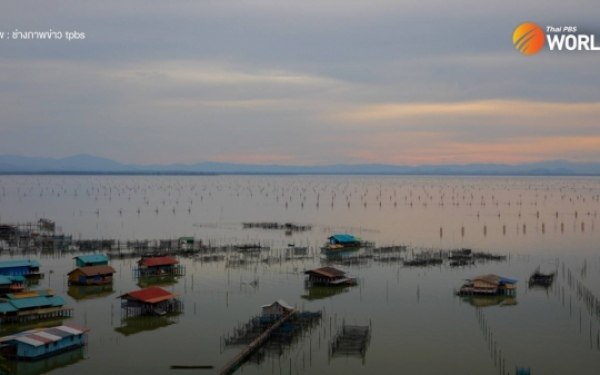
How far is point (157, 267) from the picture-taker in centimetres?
3731

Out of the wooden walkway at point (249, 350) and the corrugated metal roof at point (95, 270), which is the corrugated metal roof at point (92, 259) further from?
the wooden walkway at point (249, 350)

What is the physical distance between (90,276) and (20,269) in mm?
4524

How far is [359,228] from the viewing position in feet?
A: 216

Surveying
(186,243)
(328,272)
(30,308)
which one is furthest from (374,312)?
(186,243)

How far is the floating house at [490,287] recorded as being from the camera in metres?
31.8

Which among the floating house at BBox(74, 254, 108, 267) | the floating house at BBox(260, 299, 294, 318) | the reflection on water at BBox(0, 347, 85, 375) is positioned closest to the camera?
the reflection on water at BBox(0, 347, 85, 375)

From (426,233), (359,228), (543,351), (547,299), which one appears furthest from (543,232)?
(543,351)

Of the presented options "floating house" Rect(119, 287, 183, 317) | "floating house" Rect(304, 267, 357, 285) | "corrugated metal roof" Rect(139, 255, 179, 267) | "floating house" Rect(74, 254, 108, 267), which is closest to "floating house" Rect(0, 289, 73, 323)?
"floating house" Rect(119, 287, 183, 317)

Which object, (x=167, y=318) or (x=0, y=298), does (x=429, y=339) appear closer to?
(x=167, y=318)

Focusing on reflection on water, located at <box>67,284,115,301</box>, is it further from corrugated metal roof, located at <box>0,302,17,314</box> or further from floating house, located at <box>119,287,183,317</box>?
corrugated metal roof, located at <box>0,302,17,314</box>

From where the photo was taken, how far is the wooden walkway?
66.4 feet

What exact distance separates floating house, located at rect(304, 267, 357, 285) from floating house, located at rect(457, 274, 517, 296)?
622cm

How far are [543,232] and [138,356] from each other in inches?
1893

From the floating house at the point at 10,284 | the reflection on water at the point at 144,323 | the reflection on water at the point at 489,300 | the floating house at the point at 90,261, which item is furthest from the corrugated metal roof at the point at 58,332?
the reflection on water at the point at 489,300
